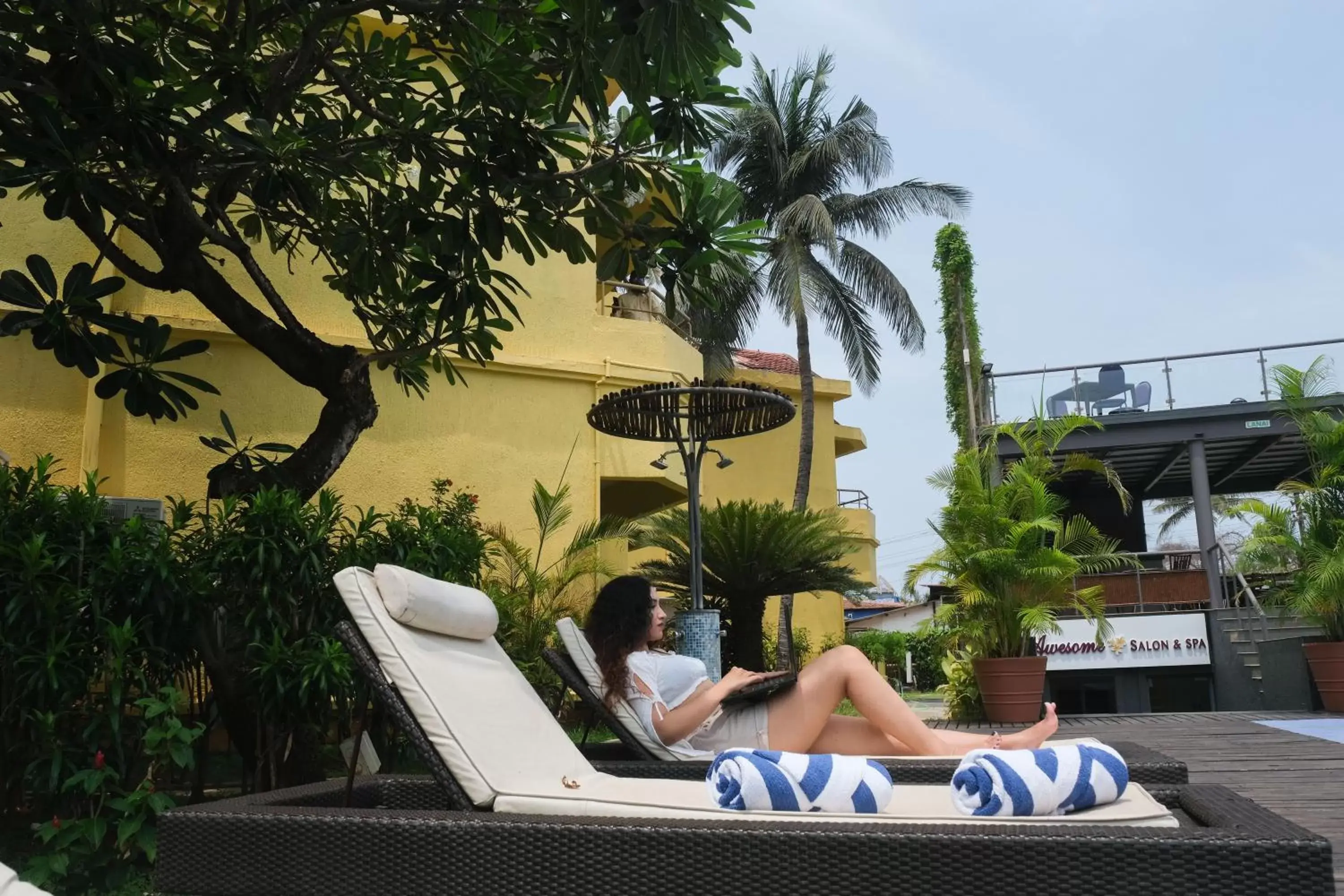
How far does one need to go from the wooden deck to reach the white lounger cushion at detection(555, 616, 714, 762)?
1994 mm

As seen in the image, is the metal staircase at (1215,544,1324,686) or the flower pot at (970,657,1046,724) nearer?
the flower pot at (970,657,1046,724)

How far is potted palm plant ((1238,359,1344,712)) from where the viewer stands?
31.1ft

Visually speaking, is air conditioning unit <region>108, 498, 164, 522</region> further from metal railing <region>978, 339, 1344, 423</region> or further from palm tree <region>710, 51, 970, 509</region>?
palm tree <region>710, 51, 970, 509</region>

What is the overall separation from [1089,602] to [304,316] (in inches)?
312

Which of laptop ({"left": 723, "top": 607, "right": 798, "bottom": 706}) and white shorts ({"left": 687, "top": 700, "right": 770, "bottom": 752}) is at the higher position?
laptop ({"left": 723, "top": 607, "right": 798, "bottom": 706})

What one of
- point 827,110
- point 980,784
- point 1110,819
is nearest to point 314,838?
point 980,784

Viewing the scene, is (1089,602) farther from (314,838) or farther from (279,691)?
(314,838)

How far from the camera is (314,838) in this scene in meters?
2.26

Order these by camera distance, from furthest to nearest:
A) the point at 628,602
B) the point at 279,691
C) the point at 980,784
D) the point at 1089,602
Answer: the point at 1089,602 < the point at 279,691 < the point at 628,602 < the point at 980,784

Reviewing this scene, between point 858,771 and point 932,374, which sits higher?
point 932,374

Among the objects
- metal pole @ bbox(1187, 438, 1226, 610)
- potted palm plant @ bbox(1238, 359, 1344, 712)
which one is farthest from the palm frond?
potted palm plant @ bbox(1238, 359, 1344, 712)

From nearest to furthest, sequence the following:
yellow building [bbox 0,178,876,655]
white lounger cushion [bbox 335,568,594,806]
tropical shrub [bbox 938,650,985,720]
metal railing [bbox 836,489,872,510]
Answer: white lounger cushion [bbox 335,568,594,806], yellow building [bbox 0,178,876,655], tropical shrub [bbox 938,650,985,720], metal railing [bbox 836,489,872,510]

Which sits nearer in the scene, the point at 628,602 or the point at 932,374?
the point at 628,602

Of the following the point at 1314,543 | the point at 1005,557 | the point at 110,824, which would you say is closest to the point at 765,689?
the point at 110,824
